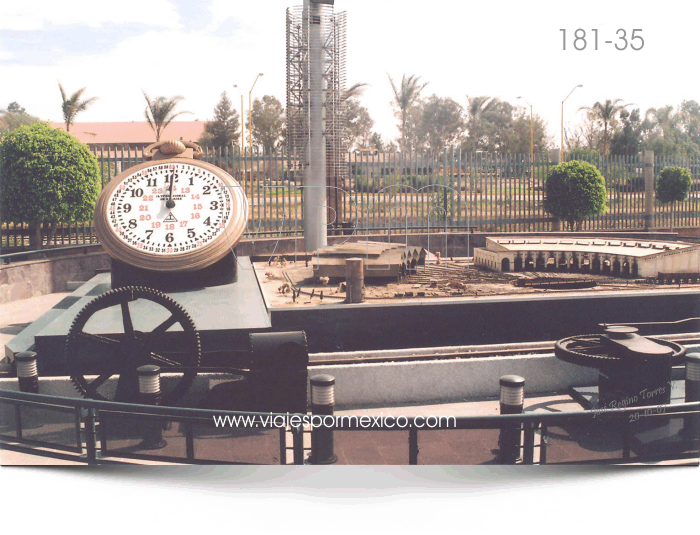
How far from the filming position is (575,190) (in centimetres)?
1667

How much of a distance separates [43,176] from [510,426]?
10.6 meters

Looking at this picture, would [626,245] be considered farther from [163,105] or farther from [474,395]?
[163,105]

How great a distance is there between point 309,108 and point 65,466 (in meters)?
6.77

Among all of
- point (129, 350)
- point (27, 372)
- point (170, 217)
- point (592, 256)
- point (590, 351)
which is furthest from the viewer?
point (592, 256)

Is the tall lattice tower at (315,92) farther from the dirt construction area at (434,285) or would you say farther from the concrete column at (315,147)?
the dirt construction area at (434,285)

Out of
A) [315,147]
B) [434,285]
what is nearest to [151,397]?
[434,285]

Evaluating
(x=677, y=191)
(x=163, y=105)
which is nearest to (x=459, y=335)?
(x=677, y=191)

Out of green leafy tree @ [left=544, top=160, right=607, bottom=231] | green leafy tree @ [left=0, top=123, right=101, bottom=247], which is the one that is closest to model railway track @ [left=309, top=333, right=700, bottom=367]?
green leafy tree @ [left=0, top=123, right=101, bottom=247]

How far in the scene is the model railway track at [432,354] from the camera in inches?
262

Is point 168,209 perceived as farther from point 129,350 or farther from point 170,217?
point 129,350

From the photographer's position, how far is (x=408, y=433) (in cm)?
488

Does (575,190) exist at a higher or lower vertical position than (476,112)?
lower

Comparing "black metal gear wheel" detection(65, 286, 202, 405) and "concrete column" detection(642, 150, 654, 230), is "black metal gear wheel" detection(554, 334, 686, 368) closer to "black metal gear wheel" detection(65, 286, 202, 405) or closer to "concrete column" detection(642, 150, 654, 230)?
"black metal gear wheel" detection(65, 286, 202, 405)

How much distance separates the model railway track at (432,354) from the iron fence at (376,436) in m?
1.58
